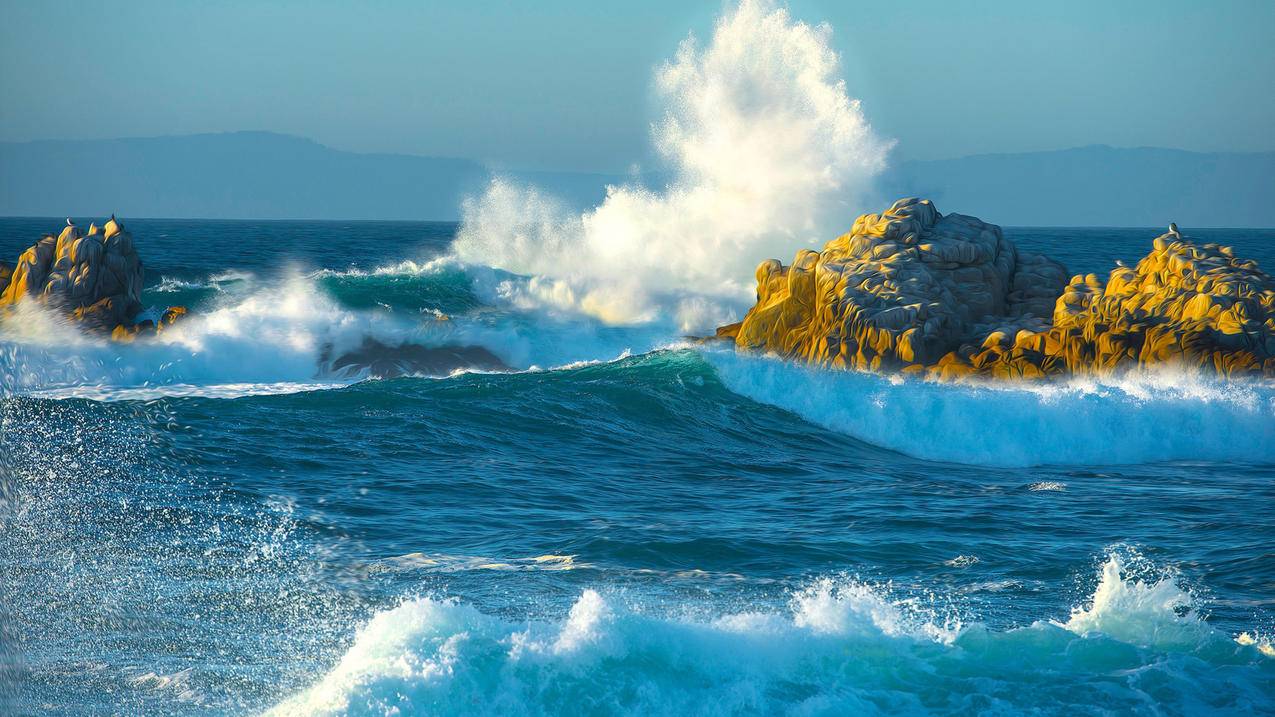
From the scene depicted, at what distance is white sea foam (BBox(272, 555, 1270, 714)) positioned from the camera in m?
7.82

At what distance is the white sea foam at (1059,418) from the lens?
19500 mm

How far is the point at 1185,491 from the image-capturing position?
16297 millimetres

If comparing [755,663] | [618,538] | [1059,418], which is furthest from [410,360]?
[755,663]

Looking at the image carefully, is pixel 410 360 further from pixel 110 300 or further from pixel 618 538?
pixel 618 538

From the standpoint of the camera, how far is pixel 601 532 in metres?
13.1

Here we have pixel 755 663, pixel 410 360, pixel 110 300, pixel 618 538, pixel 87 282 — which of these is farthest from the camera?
pixel 87 282

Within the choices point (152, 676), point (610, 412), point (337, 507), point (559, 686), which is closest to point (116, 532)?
point (337, 507)

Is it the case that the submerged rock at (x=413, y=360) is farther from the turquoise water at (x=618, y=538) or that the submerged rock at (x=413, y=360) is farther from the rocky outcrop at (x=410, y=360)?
the turquoise water at (x=618, y=538)

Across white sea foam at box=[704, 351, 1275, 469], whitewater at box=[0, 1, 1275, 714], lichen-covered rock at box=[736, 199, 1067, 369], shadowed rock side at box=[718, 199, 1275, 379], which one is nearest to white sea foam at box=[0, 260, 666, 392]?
whitewater at box=[0, 1, 1275, 714]

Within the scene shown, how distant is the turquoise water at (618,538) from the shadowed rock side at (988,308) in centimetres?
91

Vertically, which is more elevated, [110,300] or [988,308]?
[988,308]

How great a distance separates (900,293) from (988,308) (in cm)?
226

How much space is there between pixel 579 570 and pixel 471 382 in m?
11.1

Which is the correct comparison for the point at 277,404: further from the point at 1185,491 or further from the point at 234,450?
the point at 1185,491
